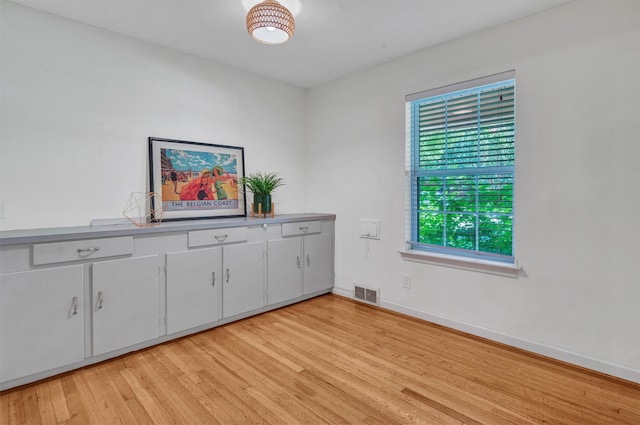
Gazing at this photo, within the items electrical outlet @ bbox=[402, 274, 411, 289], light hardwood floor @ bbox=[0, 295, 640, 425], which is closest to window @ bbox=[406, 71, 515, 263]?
electrical outlet @ bbox=[402, 274, 411, 289]

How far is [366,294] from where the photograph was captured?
3566 millimetres

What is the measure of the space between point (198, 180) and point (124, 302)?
1264 mm

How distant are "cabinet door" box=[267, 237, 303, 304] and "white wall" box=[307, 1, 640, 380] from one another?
1.15 m

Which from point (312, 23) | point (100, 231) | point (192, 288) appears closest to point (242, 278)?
point (192, 288)

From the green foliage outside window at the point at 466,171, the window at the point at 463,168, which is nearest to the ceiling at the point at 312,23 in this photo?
the window at the point at 463,168

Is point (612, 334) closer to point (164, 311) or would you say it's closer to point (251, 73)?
point (164, 311)

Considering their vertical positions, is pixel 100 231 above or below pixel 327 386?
above

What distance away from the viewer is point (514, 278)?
Answer: 2553 millimetres

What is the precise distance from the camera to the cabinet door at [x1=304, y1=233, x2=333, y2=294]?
3.63 meters

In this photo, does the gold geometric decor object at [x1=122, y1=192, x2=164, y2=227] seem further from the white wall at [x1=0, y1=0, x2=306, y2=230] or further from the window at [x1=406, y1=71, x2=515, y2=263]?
the window at [x1=406, y1=71, x2=515, y2=263]

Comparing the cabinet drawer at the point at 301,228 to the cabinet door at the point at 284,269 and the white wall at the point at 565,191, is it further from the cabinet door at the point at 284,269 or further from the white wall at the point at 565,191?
the white wall at the point at 565,191

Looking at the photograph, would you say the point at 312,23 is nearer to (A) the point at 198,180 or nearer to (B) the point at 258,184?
(B) the point at 258,184

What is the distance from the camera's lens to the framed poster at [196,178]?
296 centimetres

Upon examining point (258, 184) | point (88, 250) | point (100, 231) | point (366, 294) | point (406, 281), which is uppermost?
point (258, 184)
